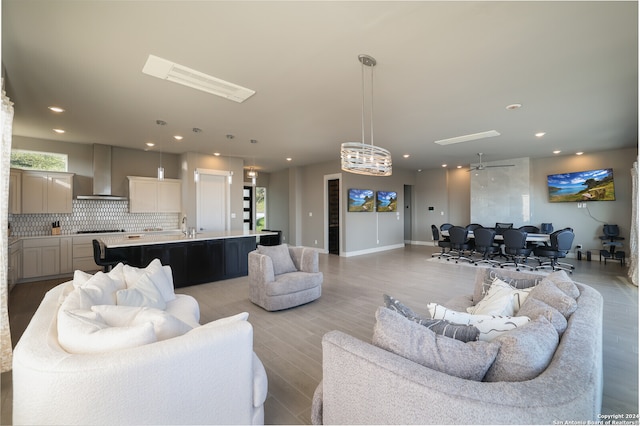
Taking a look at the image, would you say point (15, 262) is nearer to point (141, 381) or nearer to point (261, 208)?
point (141, 381)

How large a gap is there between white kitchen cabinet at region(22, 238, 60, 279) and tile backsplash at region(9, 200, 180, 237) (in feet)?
1.66

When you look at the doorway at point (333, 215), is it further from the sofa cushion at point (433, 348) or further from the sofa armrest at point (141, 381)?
the sofa cushion at point (433, 348)

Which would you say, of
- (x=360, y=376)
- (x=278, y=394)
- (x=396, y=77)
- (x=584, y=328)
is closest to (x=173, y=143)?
(x=396, y=77)

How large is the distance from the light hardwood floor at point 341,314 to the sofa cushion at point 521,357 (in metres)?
1.29

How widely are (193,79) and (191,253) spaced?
10.1ft

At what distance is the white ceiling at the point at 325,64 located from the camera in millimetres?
2115

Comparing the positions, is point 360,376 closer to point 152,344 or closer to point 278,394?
point 152,344

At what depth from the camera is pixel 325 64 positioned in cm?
280

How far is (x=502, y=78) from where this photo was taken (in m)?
3.12

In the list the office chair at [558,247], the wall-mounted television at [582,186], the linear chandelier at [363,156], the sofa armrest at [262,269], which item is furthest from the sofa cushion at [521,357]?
the wall-mounted television at [582,186]

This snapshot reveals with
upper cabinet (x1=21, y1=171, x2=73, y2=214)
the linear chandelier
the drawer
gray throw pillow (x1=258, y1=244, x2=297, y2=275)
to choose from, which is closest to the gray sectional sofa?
the linear chandelier

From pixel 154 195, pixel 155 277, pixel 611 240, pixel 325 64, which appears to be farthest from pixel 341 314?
pixel 611 240

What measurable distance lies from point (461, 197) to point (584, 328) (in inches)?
374

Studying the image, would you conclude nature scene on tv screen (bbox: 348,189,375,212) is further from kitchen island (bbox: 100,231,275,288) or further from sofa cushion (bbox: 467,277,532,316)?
sofa cushion (bbox: 467,277,532,316)
